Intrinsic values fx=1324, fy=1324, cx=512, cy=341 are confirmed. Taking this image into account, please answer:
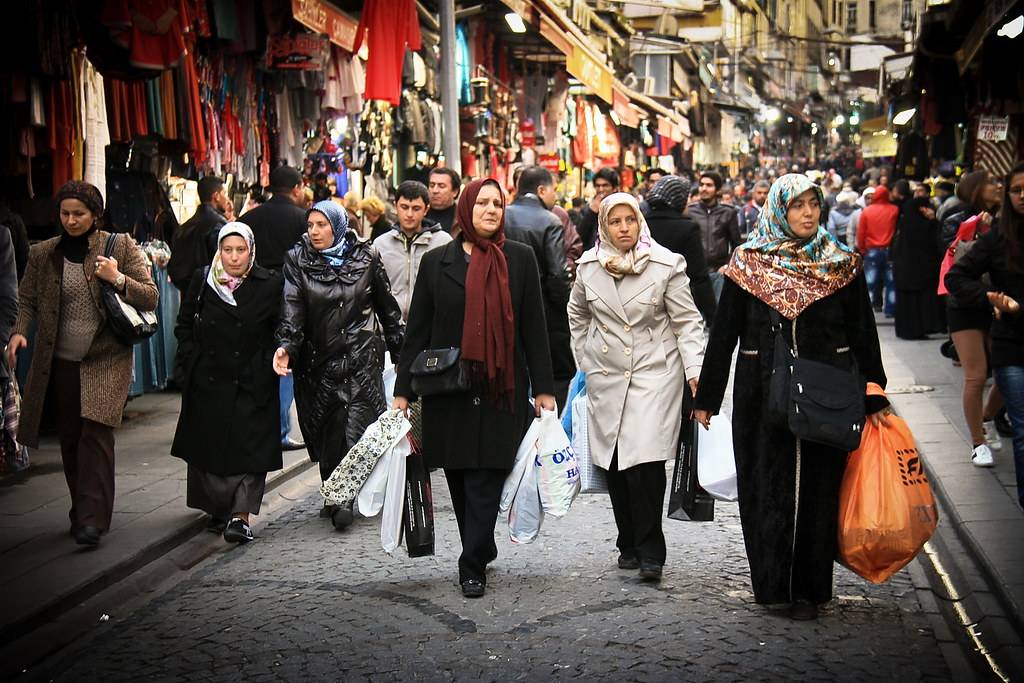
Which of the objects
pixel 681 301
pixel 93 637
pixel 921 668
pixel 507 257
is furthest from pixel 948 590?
pixel 93 637

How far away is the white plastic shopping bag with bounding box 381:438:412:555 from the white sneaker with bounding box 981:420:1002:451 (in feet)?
15.1

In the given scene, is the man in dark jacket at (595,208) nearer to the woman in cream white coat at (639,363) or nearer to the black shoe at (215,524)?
the black shoe at (215,524)

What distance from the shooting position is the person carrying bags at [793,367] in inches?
213

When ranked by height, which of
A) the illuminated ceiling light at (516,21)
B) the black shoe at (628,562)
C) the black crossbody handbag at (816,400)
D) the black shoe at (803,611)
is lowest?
the black shoe at (628,562)

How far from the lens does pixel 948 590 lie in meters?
6.22

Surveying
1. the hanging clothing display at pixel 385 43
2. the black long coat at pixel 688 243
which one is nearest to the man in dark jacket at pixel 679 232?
the black long coat at pixel 688 243

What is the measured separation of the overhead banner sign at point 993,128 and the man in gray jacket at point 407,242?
25.7ft

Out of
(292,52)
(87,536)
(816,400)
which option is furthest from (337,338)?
(292,52)

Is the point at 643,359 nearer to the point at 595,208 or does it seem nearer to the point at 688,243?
the point at 688,243

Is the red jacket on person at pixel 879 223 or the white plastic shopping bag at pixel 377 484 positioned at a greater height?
the red jacket on person at pixel 879 223

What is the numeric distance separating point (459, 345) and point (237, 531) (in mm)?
2001

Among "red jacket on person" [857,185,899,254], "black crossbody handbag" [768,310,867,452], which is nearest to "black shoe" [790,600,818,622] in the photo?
"black crossbody handbag" [768,310,867,452]

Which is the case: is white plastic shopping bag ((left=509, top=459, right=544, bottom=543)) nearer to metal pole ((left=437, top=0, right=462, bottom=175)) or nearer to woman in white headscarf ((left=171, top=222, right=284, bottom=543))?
woman in white headscarf ((left=171, top=222, right=284, bottom=543))

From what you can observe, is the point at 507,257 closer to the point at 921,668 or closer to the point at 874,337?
the point at 874,337
